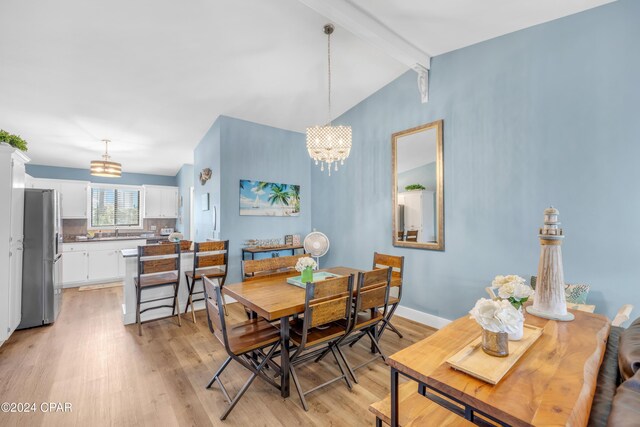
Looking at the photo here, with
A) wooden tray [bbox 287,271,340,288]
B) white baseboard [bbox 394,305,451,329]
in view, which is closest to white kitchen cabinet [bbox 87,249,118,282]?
wooden tray [bbox 287,271,340,288]

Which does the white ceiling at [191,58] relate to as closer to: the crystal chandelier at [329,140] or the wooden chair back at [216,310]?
the crystal chandelier at [329,140]

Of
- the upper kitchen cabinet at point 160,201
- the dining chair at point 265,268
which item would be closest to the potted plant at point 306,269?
the dining chair at point 265,268

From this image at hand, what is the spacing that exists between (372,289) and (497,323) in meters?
1.27

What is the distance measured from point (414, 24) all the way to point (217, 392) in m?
3.57

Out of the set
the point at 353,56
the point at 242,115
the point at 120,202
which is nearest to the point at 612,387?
the point at 353,56

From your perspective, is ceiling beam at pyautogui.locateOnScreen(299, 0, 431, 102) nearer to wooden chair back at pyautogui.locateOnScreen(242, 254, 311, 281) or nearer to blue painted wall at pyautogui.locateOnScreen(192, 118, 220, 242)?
wooden chair back at pyautogui.locateOnScreen(242, 254, 311, 281)

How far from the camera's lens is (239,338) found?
2.03m

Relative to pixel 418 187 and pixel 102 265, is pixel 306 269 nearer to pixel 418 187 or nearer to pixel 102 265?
pixel 418 187

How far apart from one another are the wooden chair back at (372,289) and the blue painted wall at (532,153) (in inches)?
49.3

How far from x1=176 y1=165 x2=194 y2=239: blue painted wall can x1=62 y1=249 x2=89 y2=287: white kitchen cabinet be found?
186 cm

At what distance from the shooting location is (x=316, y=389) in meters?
2.08

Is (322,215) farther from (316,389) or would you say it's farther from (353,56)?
(316,389)

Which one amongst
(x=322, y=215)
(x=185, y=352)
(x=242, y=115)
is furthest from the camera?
(x=322, y=215)

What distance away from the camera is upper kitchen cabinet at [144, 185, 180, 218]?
21.8 ft
